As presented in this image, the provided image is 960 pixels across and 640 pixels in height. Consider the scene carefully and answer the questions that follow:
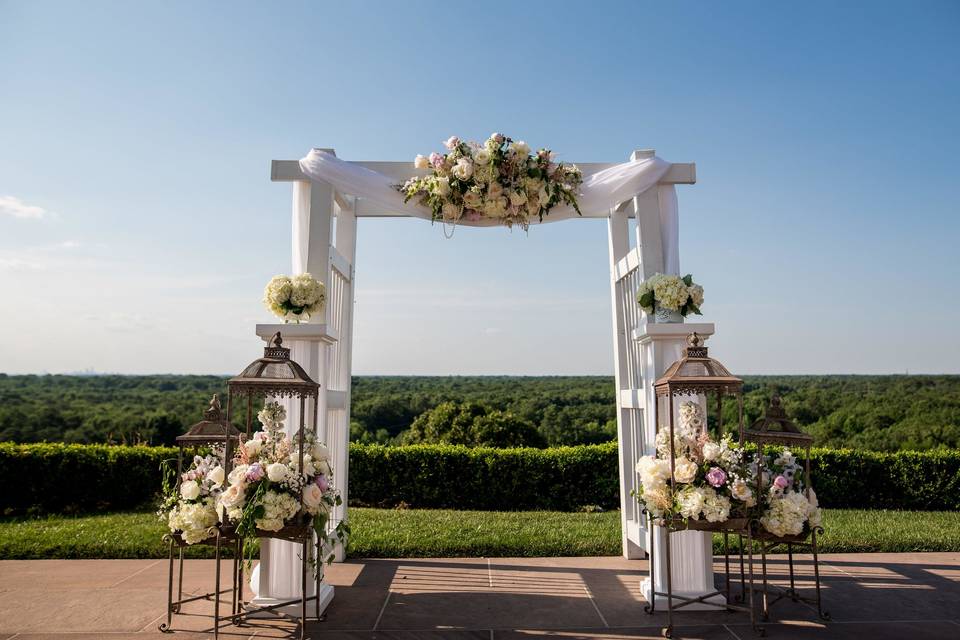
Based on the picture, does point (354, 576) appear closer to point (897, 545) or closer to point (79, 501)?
point (897, 545)

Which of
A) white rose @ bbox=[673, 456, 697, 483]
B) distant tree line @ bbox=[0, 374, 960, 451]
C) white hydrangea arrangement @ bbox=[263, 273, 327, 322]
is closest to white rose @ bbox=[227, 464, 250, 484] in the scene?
white hydrangea arrangement @ bbox=[263, 273, 327, 322]

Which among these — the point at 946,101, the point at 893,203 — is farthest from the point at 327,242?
the point at 946,101

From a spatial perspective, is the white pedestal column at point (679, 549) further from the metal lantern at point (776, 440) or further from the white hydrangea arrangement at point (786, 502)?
the white hydrangea arrangement at point (786, 502)

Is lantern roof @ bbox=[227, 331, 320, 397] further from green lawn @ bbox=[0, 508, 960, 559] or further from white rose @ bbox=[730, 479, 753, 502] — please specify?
green lawn @ bbox=[0, 508, 960, 559]

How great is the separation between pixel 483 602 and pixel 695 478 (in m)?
1.76

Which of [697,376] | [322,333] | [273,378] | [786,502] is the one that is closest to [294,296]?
[322,333]

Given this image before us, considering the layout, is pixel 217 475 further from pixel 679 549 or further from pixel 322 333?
pixel 679 549

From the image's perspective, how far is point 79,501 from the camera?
29.8 feet

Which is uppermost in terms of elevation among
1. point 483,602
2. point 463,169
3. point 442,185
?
point 463,169

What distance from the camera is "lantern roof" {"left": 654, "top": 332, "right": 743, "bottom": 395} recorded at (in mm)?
4160

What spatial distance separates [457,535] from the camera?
688cm

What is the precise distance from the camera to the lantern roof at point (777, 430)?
426 centimetres

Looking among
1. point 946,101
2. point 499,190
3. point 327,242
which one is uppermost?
point 946,101

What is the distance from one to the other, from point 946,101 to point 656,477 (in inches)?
333
